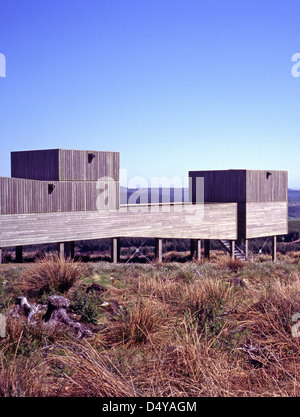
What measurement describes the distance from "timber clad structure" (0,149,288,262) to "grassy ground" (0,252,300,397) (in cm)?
1159

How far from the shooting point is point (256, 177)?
27750mm

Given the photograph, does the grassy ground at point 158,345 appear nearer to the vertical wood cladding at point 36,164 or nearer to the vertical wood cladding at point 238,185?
the vertical wood cladding at point 36,164

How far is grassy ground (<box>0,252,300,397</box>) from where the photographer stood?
3.57m

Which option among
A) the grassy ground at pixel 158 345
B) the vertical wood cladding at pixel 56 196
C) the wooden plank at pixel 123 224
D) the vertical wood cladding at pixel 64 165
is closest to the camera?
Answer: the grassy ground at pixel 158 345

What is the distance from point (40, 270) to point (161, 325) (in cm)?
326

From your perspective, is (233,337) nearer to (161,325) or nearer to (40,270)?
(161,325)

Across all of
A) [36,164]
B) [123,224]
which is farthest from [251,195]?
[36,164]

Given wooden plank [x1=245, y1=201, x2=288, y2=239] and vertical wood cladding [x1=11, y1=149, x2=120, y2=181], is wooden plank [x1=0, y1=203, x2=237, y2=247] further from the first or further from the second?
vertical wood cladding [x1=11, y1=149, x2=120, y2=181]

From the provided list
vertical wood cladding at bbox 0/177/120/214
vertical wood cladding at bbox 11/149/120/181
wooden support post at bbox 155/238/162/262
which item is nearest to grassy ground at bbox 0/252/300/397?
vertical wood cladding at bbox 0/177/120/214

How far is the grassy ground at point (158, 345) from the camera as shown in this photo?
11.7 ft

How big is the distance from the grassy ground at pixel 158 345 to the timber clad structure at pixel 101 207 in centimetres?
1159

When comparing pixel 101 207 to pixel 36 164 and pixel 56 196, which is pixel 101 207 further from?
pixel 36 164

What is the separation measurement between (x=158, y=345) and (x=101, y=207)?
17061mm

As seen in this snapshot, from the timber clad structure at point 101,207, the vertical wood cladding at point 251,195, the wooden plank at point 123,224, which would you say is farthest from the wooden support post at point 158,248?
the vertical wood cladding at point 251,195
